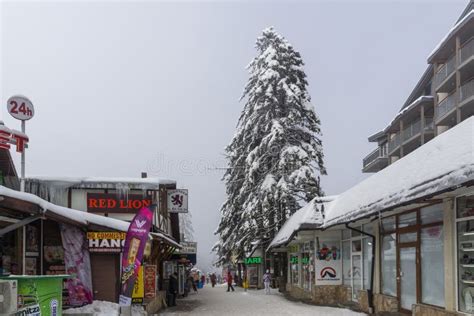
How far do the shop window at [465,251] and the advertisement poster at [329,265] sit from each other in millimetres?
10714

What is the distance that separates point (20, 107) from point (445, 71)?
3503cm

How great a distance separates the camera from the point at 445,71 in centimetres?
4053

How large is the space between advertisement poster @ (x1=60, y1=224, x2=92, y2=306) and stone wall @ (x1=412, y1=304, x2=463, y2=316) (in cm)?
827

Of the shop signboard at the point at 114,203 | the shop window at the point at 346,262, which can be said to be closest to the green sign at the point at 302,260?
the shop window at the point at 346,262

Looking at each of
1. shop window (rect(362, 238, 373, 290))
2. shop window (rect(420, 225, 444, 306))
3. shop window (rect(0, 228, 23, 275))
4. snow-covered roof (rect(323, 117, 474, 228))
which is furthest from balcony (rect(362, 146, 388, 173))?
shop window (rect(0, 228, 23, 275))

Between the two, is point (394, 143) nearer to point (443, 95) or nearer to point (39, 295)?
point (443, 95)

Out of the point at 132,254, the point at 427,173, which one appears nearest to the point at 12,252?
the point at 132,254

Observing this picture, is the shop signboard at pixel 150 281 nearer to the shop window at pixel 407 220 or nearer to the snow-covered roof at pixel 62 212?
the snow-covered roof at pixel 62 212

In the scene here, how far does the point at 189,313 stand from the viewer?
17.7m

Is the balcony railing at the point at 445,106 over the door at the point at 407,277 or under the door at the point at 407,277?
over

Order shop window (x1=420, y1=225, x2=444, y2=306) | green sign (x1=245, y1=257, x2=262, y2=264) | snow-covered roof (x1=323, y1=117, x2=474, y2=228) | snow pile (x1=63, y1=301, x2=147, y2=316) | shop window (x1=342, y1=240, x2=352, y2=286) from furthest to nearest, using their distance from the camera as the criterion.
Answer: green sign (x1=245, y1=257, x2=262, y2=264) → shop window (x1=342, y1=240, x2=352, y2=286) → snow pile (x1=63, y1=301, x2=147, y2=316) → shop window (x1=420, y1=225, x2=444, y2=306) → snow-covered roof (x1=323, y1=117, x2=474, y2=228)

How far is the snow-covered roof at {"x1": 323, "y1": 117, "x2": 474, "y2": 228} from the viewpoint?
816cm

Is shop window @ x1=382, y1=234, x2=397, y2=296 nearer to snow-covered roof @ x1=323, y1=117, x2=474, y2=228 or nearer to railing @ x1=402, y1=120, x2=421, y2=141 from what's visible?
snow-covered roof @ x1=323, y1=117, x2=474, y2=228

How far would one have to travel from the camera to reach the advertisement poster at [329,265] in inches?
795
